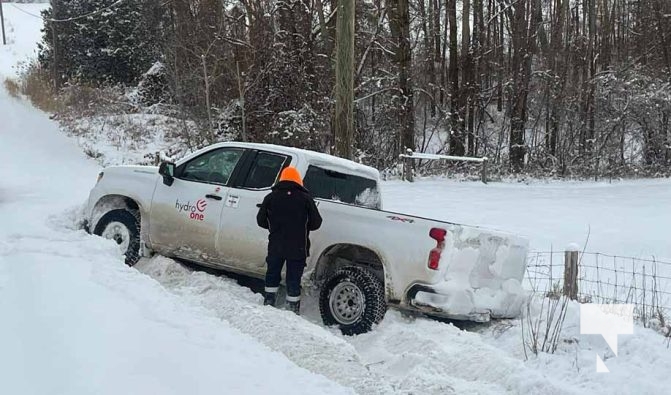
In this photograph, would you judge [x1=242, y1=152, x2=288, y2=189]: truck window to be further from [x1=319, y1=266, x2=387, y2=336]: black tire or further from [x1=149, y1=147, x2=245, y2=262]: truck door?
[x1=319, y1=266, x2=387, y2=336]: black tire

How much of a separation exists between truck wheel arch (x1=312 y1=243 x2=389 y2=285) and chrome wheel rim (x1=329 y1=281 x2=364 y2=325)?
0.95 feet

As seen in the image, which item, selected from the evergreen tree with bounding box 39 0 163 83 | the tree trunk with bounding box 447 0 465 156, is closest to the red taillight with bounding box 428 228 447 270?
the tree trunk with bounding box 447 0 465 156

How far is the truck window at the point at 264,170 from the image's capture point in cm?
712

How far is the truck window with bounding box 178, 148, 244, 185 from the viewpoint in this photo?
7340 millimetres

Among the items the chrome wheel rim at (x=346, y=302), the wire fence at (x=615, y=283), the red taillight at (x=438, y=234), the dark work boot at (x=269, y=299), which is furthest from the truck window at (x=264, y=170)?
the wire fence at (x=615, y=283)

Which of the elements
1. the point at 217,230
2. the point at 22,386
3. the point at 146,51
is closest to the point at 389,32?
the point at 146,51

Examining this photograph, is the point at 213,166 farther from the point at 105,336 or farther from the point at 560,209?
the point at 560,209

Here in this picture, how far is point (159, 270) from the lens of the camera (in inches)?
284

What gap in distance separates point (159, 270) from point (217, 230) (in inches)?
33.0

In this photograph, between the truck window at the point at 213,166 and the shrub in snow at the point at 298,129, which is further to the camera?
the shrub in snow at the point at 298,129

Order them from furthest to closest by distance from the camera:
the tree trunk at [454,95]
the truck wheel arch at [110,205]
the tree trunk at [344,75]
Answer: the tree trunk at [454,95] < the tree trunk at [344,75] < the truck wheel arch at [110,205]

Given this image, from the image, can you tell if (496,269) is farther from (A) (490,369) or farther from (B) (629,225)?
(B) (629,225)

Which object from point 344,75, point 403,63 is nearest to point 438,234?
point 344,75

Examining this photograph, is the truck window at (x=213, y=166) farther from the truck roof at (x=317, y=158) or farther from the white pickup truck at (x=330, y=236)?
the truck roof at (x=317, y=158)
